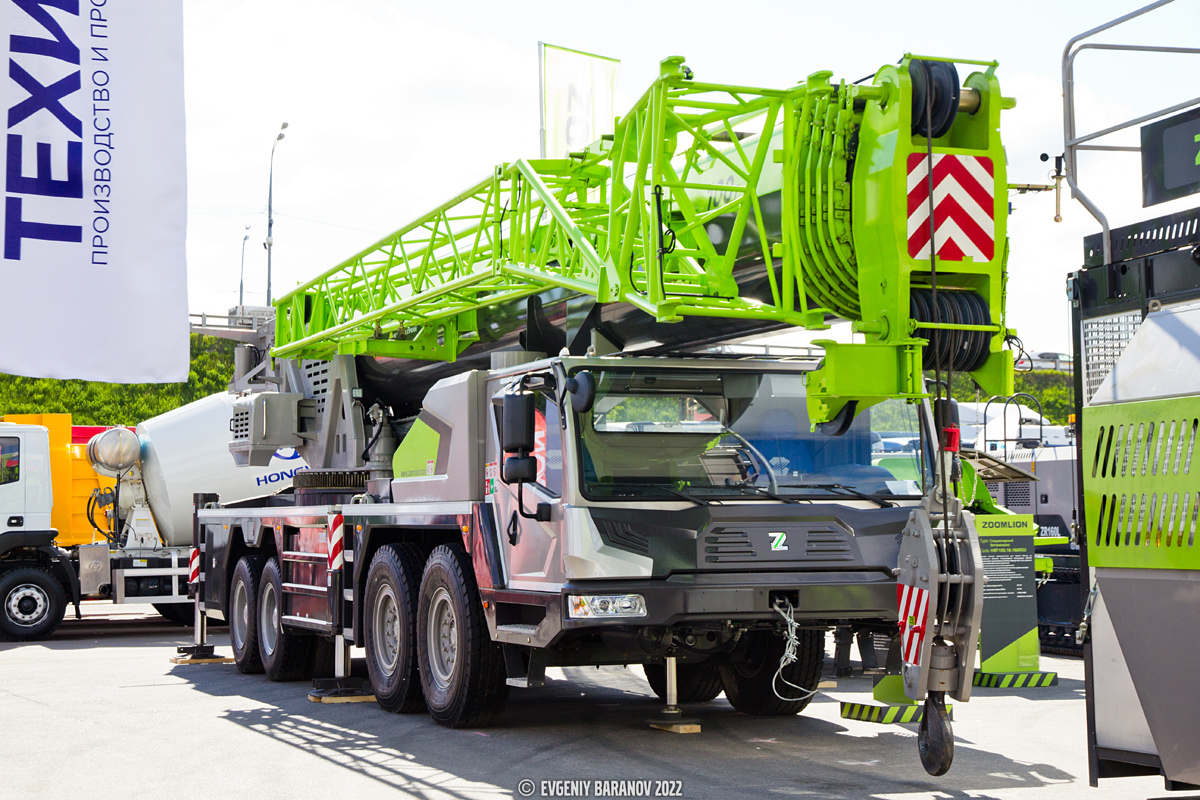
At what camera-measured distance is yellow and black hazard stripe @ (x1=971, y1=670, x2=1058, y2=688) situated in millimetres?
11883

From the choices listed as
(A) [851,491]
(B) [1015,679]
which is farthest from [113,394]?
(A) [851,491]

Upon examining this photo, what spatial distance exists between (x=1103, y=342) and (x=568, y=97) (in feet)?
36.8

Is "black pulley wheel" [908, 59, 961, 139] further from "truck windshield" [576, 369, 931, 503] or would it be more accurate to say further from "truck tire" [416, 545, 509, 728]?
"truck tire" [416, 545, 509, 728]

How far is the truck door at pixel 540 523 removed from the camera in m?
8.45

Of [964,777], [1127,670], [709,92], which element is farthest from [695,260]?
[1127,670]

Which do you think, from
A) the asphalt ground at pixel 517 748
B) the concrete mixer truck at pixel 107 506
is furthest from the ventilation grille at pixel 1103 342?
the concrete mixer truck at pixel 107 506

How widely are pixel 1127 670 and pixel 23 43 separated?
14.9ft

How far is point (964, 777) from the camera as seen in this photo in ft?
25.9

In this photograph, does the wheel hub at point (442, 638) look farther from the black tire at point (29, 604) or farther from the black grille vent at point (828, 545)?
the black tire at point (29, 604)

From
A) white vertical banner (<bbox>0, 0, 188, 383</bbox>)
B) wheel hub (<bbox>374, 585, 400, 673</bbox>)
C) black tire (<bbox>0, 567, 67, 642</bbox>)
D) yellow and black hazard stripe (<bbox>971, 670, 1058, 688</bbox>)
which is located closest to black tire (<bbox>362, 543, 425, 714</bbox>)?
wheel hub (<bbox>374, 585, 400, 673</bbox>)

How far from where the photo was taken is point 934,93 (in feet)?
24.1

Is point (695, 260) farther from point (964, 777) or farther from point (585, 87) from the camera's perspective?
point (585, 87)

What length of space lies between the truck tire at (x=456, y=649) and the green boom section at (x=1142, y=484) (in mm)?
4988

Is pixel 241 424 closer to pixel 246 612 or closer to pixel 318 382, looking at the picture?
pixel 318 382
